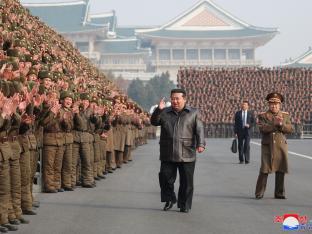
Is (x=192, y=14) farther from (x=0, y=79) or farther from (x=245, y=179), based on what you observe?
(x=0, y=79)

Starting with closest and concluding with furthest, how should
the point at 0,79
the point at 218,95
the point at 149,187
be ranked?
the point at 0,79
the point at 149,187
the point at 218,95

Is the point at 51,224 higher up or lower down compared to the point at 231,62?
lower down

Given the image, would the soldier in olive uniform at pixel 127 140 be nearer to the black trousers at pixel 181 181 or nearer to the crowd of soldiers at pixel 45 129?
the crowd of soldiers at pixel 45 129

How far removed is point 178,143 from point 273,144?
2083 mm

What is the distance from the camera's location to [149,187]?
41.7ft

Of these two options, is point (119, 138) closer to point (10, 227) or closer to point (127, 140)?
point (127, 140)

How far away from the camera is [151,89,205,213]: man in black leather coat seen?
31.2ft

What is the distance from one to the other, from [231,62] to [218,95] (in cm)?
5417

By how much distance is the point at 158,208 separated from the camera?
9.84 m

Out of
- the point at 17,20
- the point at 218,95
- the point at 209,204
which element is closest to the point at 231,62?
the point at 218,95

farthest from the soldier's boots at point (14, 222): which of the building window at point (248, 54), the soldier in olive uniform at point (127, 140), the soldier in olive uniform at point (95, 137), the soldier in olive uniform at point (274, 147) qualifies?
the building window at point (248, 54)

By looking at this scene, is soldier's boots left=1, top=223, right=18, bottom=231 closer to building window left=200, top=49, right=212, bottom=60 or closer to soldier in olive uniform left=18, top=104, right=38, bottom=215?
soldier in olive uniform left=18, top=104, right=38, bottom=215

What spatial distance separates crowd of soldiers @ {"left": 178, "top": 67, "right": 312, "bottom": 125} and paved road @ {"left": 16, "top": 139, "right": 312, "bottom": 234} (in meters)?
31.9

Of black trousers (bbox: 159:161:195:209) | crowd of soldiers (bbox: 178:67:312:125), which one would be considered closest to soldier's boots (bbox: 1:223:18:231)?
black trousers (bbox: 159:161:195:209)
